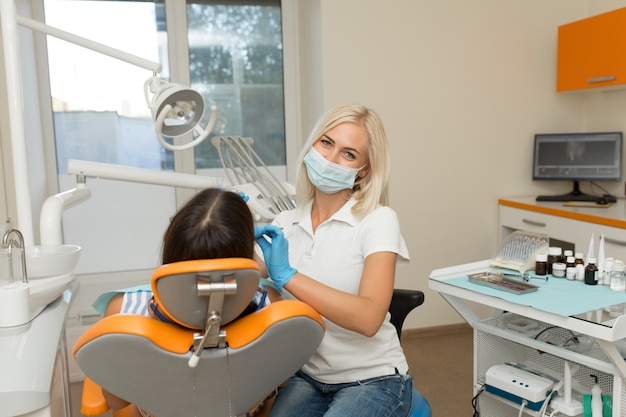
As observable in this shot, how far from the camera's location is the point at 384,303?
131cm

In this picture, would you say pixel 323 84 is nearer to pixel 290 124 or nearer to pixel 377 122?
pixel 290 124

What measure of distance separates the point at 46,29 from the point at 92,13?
5.89ft

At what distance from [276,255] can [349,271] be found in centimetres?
27

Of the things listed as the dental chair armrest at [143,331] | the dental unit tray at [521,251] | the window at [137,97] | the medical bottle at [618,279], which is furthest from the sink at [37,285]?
the window at [137,97]

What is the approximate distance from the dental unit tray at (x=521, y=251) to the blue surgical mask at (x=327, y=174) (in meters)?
0.70

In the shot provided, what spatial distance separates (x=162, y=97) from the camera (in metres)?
1.46

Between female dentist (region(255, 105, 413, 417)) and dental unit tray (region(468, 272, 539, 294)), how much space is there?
1.32 ft

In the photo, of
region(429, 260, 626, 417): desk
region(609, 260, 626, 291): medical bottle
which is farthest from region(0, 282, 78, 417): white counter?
region(609, 260, 626, 291): medical bottle

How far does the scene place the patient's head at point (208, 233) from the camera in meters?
0.93

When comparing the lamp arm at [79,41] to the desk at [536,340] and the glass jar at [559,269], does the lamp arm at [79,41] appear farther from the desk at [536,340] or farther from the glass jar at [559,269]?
the glass jar at [559,269]

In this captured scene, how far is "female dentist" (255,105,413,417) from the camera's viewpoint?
1254 mm

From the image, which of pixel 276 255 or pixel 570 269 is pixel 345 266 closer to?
pixel 276 255

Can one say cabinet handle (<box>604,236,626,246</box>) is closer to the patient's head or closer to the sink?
the patient's head

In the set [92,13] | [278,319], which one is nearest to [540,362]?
[278,319]
